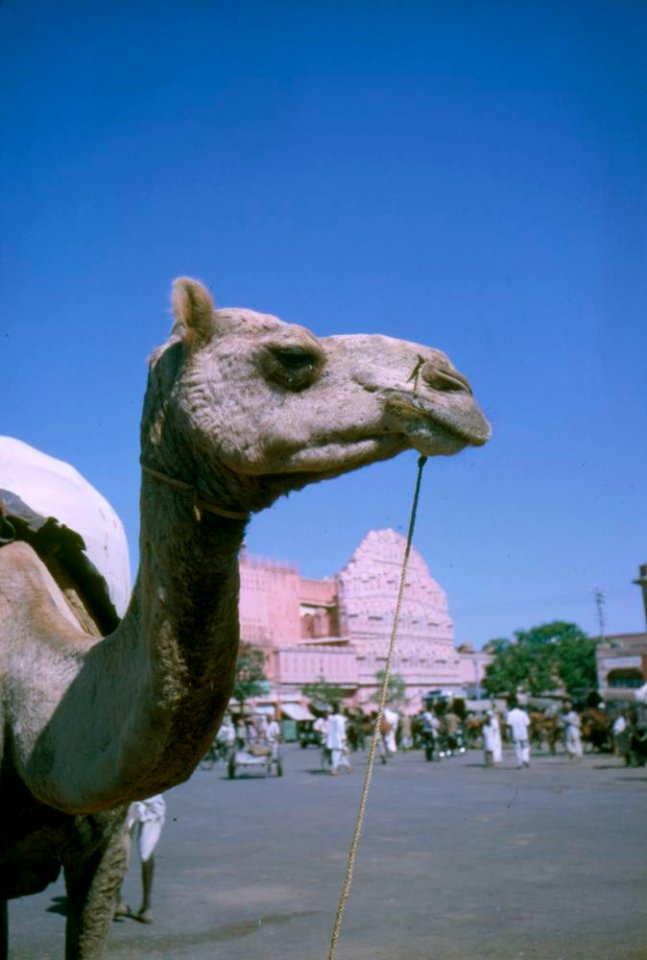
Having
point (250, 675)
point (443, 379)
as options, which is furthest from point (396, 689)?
point (443, 379)

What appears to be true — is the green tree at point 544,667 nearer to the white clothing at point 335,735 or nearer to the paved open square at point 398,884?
the white clothing at point 335,735

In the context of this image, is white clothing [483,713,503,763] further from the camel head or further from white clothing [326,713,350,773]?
the camel head

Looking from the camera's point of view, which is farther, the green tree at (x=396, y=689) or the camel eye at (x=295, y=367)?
the green tree at (x=396, y=689)

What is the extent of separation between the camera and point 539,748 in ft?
116

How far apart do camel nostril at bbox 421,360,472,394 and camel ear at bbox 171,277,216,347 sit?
671 mm

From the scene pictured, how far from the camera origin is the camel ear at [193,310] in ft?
8.71

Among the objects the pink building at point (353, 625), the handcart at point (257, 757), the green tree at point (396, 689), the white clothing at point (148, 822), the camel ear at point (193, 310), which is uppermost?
the pink building at point (353, 625)

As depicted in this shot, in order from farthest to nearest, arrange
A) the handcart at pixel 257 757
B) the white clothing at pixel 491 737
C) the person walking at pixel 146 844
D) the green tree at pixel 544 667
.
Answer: the green tree at pixel 544 667 < the white clothing at pixel 491 737 < the handcart at pixel 257 757 < the person walking at pixel 146 844

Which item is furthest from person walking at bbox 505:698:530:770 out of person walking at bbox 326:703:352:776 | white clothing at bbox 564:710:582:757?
person walking at bbox 326:703:352:776

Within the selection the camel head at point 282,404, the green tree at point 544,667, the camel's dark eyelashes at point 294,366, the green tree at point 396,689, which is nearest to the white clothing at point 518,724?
the camel head at point 282,404

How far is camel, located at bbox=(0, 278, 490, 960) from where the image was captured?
2.44 metres

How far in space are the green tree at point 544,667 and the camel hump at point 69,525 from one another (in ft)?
220

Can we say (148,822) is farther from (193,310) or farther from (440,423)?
(440,423)

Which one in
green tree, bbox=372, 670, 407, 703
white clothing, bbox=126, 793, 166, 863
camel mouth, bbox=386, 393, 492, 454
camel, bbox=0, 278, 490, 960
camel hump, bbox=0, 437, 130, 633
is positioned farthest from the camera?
green tree, bbox=372, 670, 407, 703
